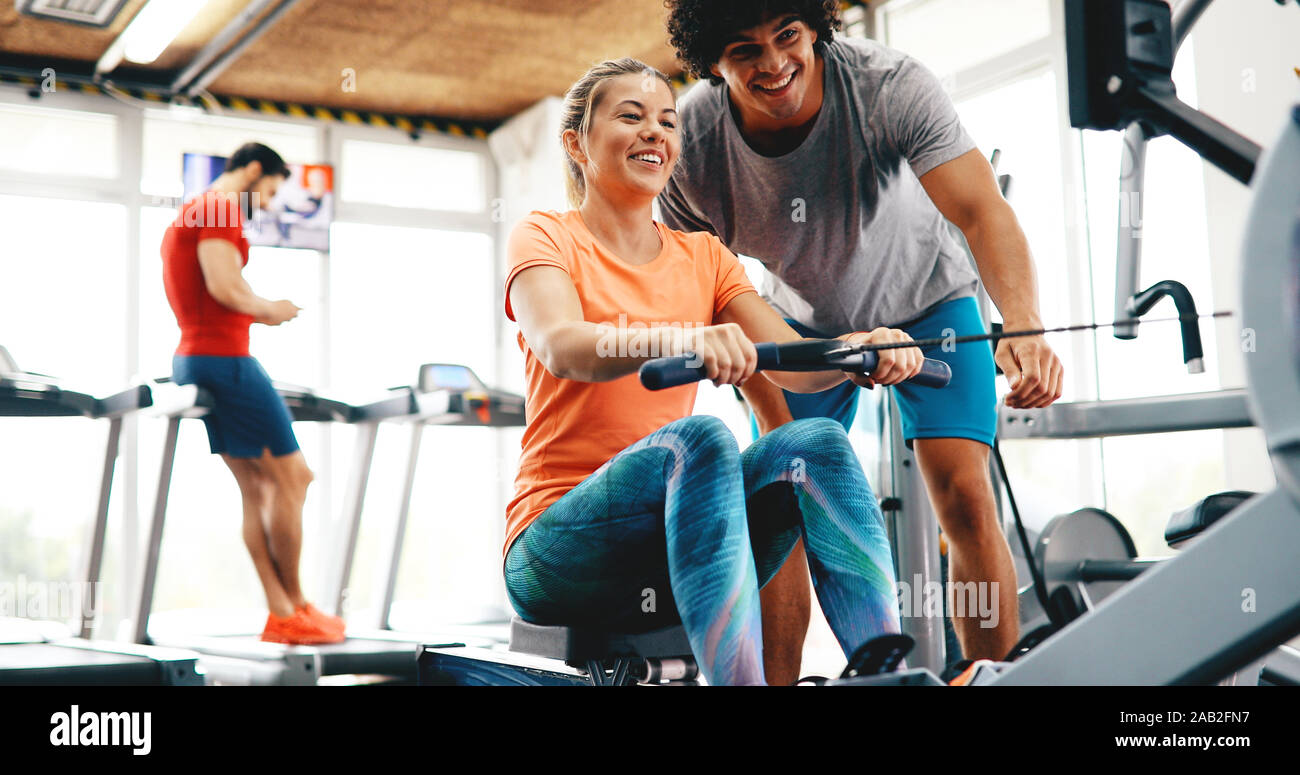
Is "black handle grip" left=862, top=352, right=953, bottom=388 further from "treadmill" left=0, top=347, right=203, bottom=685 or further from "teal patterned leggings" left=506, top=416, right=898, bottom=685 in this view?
"treadmill" left=0, top=347, right=203, bottom=685

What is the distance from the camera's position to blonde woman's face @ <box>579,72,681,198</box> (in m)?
1.51

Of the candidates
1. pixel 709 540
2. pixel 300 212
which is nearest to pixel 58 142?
pixel 300 212

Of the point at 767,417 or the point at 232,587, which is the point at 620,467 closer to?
the point at 767,417

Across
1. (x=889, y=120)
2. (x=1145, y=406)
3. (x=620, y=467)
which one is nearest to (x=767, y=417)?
(x=889, y=120)

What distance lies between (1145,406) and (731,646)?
150 cm

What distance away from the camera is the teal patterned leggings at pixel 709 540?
110cm

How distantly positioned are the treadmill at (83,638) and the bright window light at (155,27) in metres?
2.01

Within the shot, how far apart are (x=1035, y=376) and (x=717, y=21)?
29.0 inches

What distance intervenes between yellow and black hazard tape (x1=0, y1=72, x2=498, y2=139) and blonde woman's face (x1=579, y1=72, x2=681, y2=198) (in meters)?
5.35

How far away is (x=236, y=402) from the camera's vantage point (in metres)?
3.37

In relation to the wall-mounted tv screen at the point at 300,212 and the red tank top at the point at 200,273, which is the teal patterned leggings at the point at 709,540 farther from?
the wall-mounted tv screen at the point at 300,212

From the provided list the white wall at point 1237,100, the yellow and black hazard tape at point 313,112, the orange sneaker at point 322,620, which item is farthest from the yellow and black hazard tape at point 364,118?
the white wall at point 1237,100

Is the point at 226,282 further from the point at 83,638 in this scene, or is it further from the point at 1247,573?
the point at 1247,573

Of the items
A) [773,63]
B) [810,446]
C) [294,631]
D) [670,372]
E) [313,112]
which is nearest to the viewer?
[670,372]
